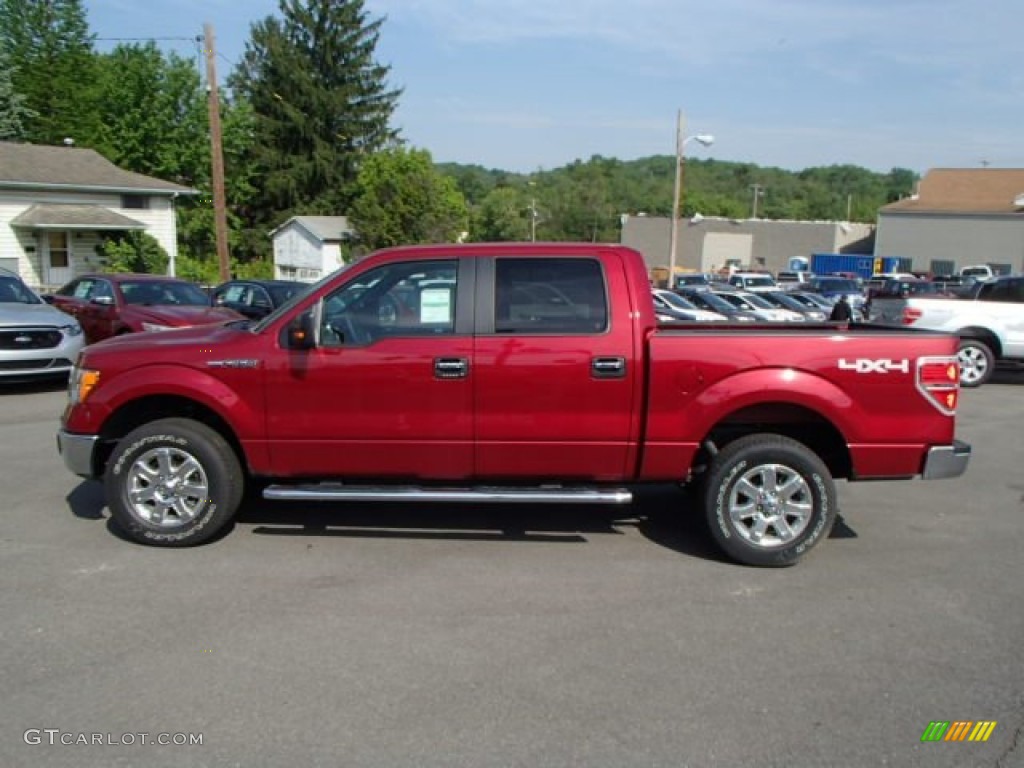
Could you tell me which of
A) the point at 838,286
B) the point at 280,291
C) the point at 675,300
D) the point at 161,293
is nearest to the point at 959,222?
the point at 838,286

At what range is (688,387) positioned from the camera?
505cm

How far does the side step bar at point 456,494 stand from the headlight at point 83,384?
1.35 meters

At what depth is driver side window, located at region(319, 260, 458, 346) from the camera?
5176 mm

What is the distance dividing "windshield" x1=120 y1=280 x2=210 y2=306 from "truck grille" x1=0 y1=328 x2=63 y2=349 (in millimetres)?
2127

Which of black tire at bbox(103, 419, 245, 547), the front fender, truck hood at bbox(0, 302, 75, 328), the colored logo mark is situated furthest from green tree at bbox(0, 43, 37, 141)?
the colored logo mark

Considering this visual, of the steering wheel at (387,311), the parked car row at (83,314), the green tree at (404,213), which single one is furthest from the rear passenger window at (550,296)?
the green tree at (404,213)

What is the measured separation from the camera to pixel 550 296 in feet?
17.1

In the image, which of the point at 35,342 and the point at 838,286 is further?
the point at 838,286

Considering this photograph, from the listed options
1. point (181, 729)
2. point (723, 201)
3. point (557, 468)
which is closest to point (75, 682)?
point (181, 729)

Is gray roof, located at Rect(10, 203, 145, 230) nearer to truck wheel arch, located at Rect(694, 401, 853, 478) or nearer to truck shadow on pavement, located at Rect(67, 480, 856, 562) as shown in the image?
truck shadow on pavement, located at Rect(67, 480, 856, 562)

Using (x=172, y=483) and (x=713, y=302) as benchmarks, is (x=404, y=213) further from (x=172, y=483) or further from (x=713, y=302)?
(x=172, y=483)

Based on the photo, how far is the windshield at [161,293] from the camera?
13320 millimetres

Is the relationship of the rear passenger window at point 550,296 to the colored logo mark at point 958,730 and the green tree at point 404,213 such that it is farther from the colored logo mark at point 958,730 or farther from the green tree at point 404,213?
the green tree at point 404,213

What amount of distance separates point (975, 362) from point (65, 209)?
31.7 metres
